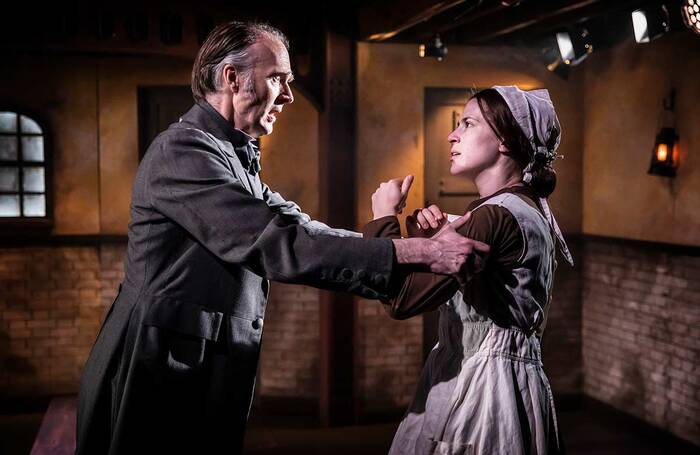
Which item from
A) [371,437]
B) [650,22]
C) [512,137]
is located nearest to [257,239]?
[512,137]

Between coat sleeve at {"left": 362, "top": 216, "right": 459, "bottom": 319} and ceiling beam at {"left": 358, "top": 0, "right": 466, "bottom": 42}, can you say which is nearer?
coat sleeve at {"left": 362, "top": 216, "right": 459, "bottom": 319}

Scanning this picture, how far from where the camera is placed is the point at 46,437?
161 inches

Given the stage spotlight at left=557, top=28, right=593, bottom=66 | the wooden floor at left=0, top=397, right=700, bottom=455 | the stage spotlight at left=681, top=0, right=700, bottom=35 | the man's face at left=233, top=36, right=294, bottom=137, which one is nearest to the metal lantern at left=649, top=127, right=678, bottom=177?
the stage spotlight at left=557, top=28, right=593, bottom=66

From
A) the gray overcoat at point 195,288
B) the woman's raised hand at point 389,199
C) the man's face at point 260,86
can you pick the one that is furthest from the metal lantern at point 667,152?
the gray overcoat at point 195,288

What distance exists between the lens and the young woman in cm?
211

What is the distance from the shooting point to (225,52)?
226cm

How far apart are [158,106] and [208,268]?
5376 mm

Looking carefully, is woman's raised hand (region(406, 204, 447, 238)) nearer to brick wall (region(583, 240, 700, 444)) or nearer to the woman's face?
the woman's face

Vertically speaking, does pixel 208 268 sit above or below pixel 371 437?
above

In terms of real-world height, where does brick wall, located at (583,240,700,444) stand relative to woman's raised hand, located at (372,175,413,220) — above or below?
below

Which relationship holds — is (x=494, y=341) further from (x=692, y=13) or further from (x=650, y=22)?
(x=650, y=22)

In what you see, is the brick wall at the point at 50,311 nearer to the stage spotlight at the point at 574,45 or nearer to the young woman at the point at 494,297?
the stage spotlight at the point at 574,45

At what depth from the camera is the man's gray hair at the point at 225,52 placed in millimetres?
2262

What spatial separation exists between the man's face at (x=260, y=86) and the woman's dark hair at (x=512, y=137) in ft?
2.21
